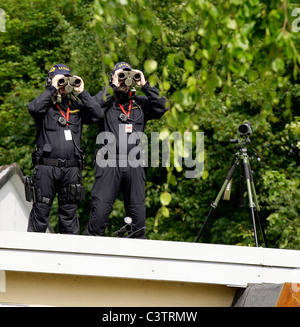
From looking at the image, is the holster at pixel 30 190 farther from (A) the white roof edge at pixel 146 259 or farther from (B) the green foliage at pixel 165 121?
(A) the white roof edge at pixel 146 259

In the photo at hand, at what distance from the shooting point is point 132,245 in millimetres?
3680

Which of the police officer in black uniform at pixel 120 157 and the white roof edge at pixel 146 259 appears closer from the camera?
the white roof edge at pixel 146 259

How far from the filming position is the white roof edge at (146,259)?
3625 mm

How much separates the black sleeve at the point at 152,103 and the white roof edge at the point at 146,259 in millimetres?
2104

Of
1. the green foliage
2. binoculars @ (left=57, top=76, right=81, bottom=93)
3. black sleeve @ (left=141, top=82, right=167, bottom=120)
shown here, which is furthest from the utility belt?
the green foliage

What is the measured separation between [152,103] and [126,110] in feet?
0.80

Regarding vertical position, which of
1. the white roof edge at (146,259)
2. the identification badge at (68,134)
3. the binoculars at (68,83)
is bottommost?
the white roof edge at (146,259)

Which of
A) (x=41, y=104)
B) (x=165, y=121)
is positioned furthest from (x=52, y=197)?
(x=165, y=121)

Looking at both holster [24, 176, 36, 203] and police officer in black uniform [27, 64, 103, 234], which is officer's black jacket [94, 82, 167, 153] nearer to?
police officer in black uniform [27, 64, 103, 234]

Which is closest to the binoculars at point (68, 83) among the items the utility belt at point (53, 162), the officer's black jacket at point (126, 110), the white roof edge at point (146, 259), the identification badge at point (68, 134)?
the officer's black jacket at point (126, 110)

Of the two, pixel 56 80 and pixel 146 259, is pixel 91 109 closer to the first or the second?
pixel 56 80

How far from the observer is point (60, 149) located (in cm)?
543

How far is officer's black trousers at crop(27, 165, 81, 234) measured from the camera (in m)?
5.41
